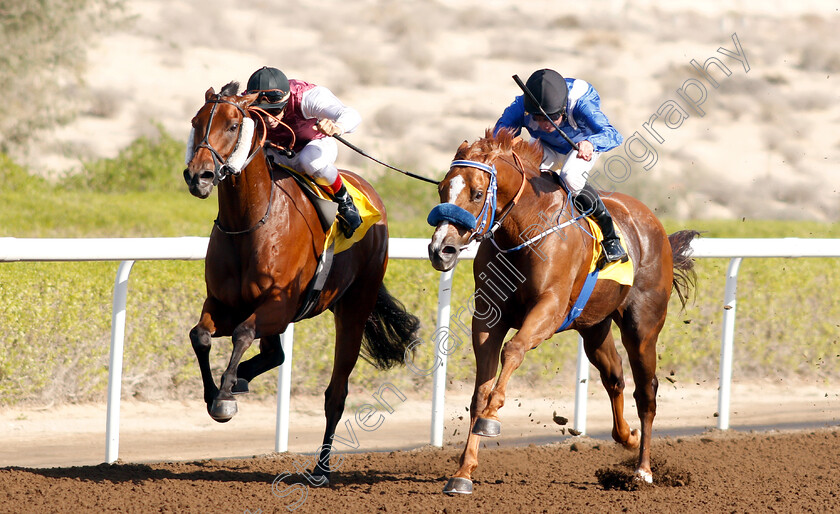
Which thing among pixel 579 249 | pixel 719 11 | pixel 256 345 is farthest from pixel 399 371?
pixel 719 11

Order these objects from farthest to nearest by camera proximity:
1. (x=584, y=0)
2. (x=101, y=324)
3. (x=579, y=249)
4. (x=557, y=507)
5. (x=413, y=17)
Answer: (x=584, y=0)
(x=413, y=17)
(x=101, y=324)
(x=579, y=249)
(x=557, y=507)

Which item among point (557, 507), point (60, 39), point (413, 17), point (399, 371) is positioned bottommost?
point (557, 507)

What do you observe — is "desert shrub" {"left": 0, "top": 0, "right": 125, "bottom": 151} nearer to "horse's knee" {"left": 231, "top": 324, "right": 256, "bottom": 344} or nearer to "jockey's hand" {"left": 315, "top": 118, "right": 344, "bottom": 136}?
"jockey's hand" {"left": 315, "top": 118, "right": 344, "bottom": 136}

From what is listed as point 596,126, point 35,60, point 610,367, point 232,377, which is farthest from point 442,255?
point 35,60

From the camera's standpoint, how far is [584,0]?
82.2 ft

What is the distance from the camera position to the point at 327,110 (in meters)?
4.59

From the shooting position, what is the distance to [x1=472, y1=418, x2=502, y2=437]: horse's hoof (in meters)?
3.93

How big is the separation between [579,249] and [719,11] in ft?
76.9

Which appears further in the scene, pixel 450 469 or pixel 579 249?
pixel 450 469

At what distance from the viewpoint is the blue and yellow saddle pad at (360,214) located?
184 inches

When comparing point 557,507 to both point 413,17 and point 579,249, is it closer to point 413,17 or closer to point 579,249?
point 579,249

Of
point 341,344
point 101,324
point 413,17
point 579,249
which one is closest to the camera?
point 579,249

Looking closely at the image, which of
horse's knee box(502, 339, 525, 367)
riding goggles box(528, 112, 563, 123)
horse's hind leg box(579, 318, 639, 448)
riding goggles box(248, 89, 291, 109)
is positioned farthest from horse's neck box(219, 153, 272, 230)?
horse's hind leg box(579, 318, 639, 448)

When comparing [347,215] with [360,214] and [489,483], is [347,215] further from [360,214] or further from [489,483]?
[489,483]
